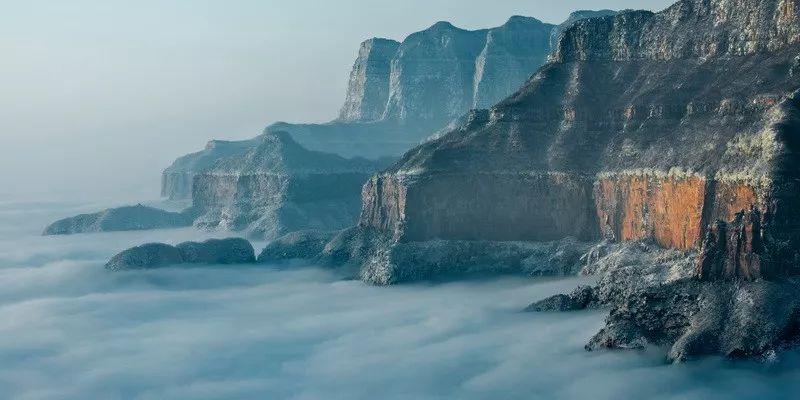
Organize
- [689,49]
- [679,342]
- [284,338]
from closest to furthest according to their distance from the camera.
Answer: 1. [679,342]
2. [284,338]
3. [689,49]

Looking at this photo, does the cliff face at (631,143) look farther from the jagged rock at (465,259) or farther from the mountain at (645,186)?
the jagged rock at (465,259)

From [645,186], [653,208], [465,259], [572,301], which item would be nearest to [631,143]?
[645,186]

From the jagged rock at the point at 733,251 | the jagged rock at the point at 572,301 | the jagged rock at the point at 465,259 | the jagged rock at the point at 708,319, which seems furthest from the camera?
the jagged rock at the point at 465,259

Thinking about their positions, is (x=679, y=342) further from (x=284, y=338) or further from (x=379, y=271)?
(x=379, y=271)

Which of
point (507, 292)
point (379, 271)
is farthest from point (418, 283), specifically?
point (507, 292)

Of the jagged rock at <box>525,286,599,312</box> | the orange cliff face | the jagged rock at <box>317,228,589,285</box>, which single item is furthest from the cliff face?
the jagged rock at <box>525,286,599,312</box>

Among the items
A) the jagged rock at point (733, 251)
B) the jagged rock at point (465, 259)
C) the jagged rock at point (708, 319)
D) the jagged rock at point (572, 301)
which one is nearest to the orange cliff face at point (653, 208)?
the jagged rock at point (465, 259)

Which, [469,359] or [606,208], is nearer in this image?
[469,359]
